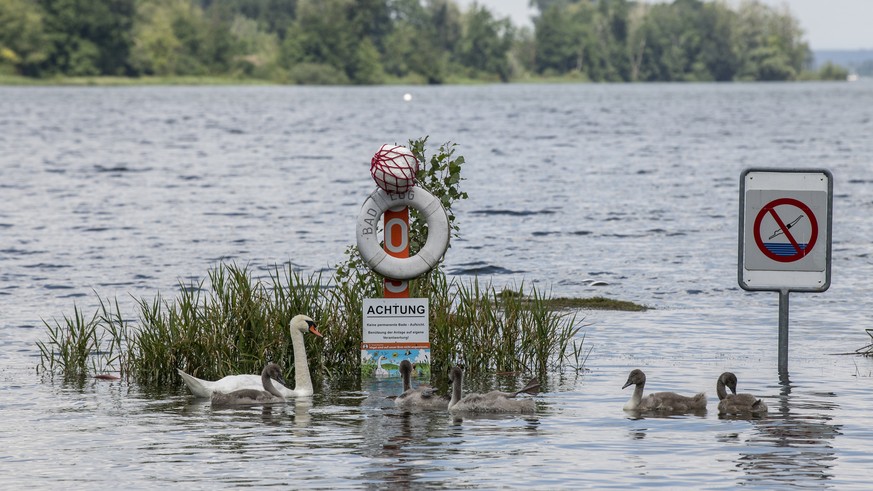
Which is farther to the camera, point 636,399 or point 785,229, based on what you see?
point 785,229

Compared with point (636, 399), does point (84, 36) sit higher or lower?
higher

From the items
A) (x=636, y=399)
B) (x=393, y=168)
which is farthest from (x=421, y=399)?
→ (x=393, y=168)

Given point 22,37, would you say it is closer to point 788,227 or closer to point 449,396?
point 449,396

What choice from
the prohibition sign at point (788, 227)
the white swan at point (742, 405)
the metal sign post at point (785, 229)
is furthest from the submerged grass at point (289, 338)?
the white swan at point (742, 405)

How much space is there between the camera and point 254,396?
1340cm

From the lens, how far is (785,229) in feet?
44.9

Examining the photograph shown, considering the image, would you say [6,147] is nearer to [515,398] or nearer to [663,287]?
[663,287]

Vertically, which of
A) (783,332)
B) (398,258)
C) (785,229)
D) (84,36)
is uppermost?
(84,36)

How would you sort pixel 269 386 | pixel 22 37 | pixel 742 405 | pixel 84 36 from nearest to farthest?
pixel 742 405 < pixel 269 386 < pixel 22 37 < pixel 84 36

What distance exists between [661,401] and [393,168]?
3315 millimetres

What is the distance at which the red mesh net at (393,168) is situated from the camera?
14180mm

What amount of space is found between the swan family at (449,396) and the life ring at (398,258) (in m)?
0.92

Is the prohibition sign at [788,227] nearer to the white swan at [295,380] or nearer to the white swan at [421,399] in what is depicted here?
the white swan at [421,399]


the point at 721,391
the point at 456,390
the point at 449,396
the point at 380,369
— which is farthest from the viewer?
the point at 380,369
